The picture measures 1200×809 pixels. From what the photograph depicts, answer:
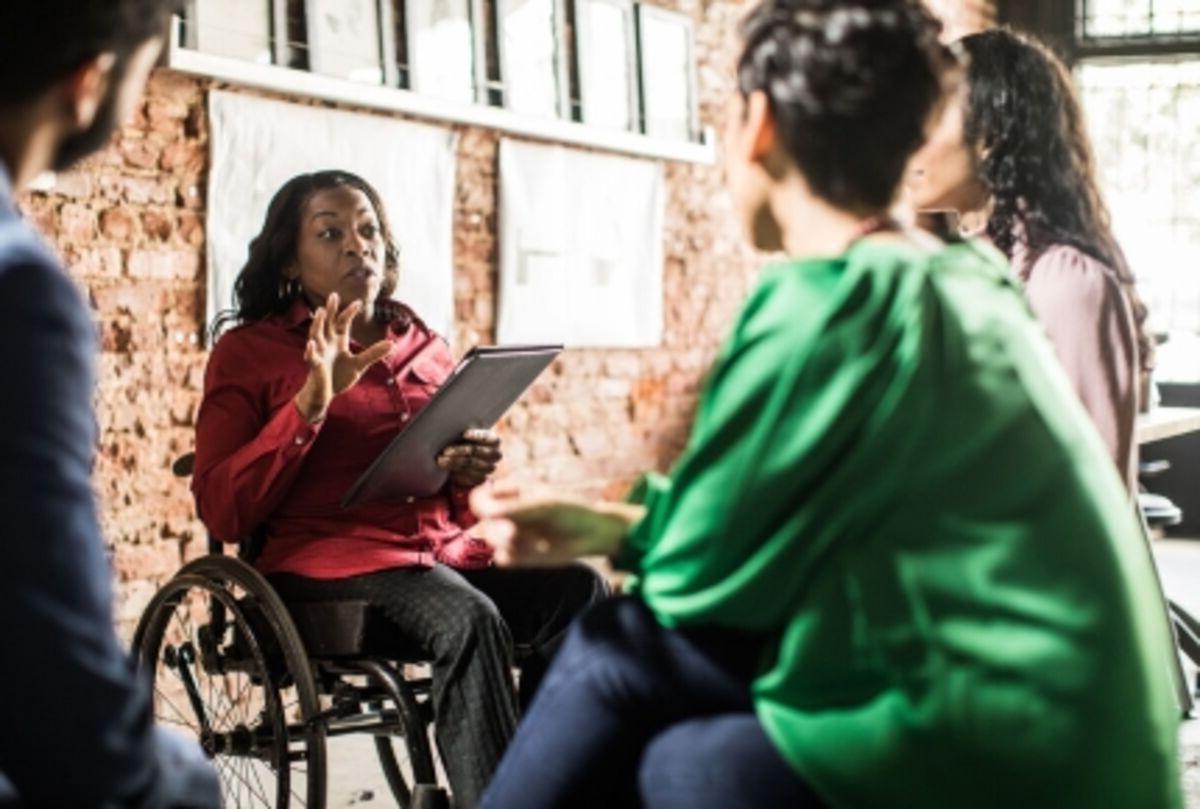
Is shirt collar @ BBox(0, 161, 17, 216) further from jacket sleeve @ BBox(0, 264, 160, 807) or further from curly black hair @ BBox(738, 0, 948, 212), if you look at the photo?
curly black hair @ BBox(738, 0, 948, 212)

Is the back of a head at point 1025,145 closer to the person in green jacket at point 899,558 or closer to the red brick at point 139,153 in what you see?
the person in green jacket at point 899,558

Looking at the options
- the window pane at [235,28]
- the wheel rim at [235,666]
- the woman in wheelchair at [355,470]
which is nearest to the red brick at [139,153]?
the window pane at [235,28]

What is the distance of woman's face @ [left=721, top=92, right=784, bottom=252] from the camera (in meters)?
1.41

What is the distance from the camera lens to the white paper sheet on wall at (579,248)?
15.3ft

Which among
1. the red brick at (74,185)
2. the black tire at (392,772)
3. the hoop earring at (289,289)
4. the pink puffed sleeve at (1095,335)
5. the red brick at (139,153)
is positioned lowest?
the black tire at (392,772)

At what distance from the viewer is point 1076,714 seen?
4.09 feet

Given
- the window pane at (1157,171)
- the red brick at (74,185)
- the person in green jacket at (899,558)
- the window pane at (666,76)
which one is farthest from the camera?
the window pane at (1157,171)

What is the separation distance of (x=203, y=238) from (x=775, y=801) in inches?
105

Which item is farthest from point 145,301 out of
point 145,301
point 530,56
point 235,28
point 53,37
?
point 53,37

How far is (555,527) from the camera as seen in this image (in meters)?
1.47

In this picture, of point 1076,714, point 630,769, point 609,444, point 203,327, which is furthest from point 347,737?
point 1076,714

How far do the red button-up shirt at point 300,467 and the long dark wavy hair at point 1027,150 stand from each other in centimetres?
100

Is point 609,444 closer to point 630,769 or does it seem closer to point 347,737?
point 347,737

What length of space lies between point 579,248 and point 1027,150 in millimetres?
2647
